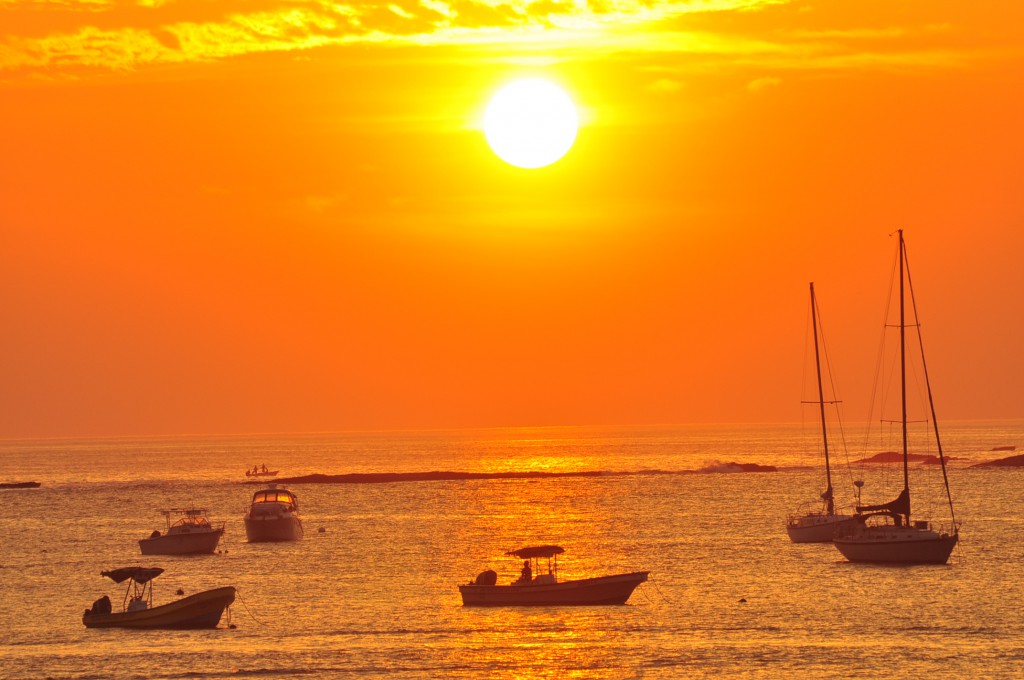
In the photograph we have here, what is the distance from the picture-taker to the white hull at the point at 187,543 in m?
113

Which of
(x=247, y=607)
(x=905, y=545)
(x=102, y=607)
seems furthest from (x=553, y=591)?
(x=905, y=545)

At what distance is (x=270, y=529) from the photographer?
122250 mm

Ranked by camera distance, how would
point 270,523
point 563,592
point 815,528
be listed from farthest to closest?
1. point 270,523
2. point 815,528
3. point 563,592

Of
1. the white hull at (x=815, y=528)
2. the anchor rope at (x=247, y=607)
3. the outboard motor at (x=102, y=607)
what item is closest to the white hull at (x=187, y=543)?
the anchor rope at (x=247, y=607)

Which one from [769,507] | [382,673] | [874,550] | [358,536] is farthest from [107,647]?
[769,507]

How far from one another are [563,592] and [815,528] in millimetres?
41917

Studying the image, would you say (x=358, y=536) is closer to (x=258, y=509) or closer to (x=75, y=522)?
(x=258, y=509)

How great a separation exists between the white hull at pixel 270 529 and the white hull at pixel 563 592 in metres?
48.3

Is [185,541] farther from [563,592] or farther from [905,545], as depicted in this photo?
[905,545]

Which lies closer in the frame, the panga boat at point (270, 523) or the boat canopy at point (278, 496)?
the panga boat at point (270, 523)

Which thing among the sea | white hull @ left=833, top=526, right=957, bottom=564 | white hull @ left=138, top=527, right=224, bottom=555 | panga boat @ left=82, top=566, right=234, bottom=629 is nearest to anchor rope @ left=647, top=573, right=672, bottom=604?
the sea

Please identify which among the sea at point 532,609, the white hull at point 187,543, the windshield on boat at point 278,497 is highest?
the windshield on boat at point 278,497

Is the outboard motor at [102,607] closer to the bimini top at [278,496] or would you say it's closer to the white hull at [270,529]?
the white hull at [270,529]

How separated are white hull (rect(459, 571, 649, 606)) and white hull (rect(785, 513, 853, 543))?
38.1 metres
